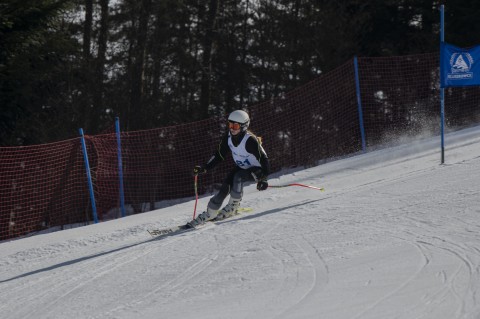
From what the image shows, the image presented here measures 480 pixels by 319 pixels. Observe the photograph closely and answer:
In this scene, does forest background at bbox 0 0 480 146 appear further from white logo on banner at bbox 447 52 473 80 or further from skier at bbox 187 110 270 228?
white logo on banner at bbox 447 52 473 80

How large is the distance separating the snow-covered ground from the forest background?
6.78 m

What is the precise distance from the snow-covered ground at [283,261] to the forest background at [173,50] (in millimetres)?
6784

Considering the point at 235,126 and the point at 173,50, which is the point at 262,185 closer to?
the point at 235,126

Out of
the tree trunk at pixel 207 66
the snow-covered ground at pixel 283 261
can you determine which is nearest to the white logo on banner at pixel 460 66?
the snow-covered ground at pixel 283 261

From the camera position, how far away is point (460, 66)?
33.6 feet

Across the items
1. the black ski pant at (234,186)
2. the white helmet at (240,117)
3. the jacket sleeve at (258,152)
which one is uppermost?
the white helmet at (240,117)

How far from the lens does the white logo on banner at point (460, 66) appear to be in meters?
10.2

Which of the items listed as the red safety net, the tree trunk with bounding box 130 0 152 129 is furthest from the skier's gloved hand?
the tree trunk with bounding box 130 0 152 129

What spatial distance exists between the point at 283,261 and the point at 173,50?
18.7 metres

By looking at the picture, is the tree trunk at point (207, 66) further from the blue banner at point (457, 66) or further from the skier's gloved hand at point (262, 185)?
the skier's gloved hand at point (262, 185)

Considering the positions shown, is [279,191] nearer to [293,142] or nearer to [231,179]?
[231,179]

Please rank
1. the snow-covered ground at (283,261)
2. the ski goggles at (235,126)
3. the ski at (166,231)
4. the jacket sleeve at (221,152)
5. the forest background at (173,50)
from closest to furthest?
the snow-covered ground at (283,261) → the ski at (166,231) → the ski goggles at (235,126) → the jacket sleeve at (221,152) → the forest background at (173,50)

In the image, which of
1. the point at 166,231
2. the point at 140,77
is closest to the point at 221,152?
the point at 166,231

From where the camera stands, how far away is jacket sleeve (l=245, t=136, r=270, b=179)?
8.23 metres
